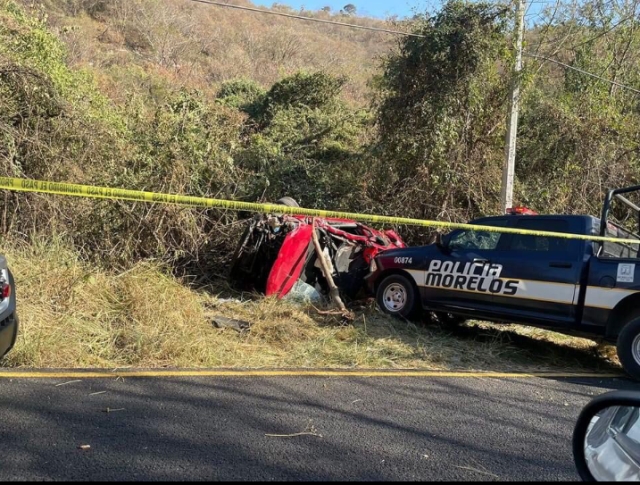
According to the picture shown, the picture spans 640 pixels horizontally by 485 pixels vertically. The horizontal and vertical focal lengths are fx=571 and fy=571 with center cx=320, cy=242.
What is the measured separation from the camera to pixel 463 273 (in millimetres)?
7238

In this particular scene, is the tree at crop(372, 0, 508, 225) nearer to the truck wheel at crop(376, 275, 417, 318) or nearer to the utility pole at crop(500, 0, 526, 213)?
the utility pole at crop(500, 0, 526, 213)

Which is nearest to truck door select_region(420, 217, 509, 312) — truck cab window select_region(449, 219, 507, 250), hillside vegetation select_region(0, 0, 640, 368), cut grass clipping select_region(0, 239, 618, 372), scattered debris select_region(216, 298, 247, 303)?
truck cab window select_region(449, 219, 507, 250)

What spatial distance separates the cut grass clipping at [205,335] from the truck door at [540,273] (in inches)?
22.5

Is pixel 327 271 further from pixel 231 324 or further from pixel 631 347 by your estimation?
pixel 631 347

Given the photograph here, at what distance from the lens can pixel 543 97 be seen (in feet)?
42.2

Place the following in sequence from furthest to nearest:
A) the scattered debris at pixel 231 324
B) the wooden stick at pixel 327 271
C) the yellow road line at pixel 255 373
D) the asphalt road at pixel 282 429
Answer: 1. the wooden stick at pixel 327 271
2. the scattered debris at pixel 231 324
3. the yellow road line at pixel 255 373
4. the asphalt road at pixel 282 429

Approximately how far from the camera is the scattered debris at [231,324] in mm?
6759

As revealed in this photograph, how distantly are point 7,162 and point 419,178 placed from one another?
744 centimetres

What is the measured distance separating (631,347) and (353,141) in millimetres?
9660

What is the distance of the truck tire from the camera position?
5.77m

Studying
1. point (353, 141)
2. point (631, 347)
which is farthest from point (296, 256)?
point (353, 141)

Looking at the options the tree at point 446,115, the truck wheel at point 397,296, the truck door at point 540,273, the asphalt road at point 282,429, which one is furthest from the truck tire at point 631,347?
the tree at point 446,115

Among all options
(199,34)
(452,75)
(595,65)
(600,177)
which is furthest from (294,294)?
(199,34)

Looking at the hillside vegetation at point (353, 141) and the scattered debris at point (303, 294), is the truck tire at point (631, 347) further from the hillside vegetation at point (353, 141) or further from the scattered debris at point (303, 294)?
the hillside vegetation at point (353, 141)
